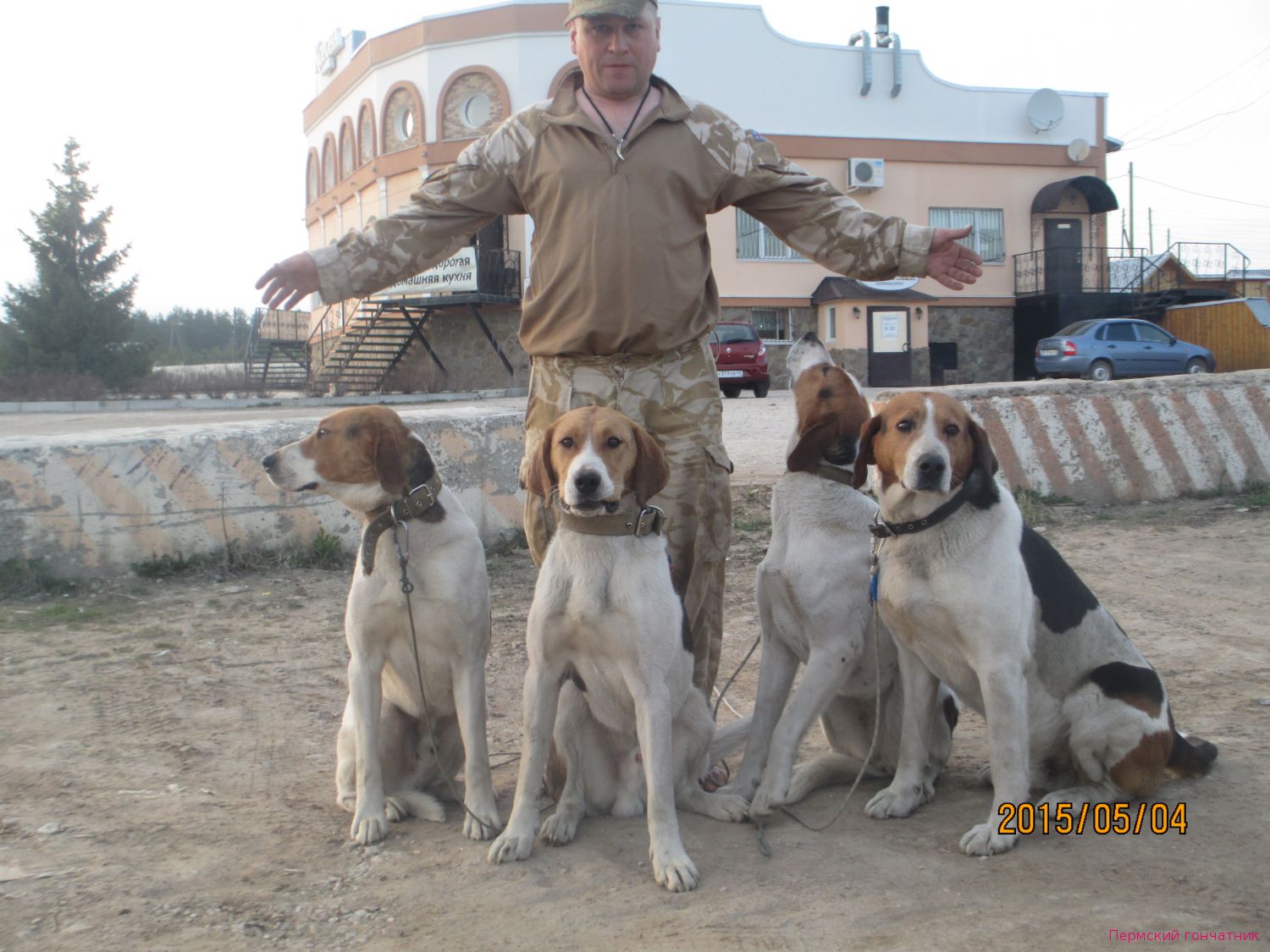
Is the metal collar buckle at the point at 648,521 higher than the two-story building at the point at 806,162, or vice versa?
the two-story building at the point at 806,162

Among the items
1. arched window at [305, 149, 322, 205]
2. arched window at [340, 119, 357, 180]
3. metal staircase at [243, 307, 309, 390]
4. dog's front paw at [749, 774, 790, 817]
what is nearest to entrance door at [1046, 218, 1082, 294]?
arched window at [340, 119, 357, 180]

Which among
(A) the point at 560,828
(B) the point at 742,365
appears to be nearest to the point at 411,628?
(A) the point at 560,828

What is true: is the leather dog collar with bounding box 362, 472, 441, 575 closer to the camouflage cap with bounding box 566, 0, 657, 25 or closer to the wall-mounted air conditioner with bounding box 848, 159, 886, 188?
the camouflage cap with bounding box 566, 0, 657, 25

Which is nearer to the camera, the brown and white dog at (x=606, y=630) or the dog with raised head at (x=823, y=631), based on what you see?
the brown and white dog at (x=606, y=630)

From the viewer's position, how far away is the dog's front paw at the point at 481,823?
10.6 ft

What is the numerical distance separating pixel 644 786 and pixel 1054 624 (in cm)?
145

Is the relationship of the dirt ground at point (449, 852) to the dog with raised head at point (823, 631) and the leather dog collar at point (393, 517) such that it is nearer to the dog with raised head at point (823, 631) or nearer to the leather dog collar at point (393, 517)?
the dog with raised head at point (823, 631)

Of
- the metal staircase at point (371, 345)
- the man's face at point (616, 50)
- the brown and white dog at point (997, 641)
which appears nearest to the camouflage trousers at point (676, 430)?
the brown and white dog at point (997, 641)

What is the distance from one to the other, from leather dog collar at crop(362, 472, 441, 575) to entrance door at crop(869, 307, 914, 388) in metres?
26.2

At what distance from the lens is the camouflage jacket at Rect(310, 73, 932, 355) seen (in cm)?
356

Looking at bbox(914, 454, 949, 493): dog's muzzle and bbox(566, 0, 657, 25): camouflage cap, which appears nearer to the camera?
bbox(914, 454, 949, 493): dog's muzzle

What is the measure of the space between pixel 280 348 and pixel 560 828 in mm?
33230

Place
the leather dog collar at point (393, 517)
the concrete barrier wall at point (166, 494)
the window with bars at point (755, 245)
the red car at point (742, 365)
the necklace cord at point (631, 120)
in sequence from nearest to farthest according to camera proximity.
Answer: the leather dog collar at point (393, 517), the necklace cord at point (631, 120), the concrete barrier wall at point (166, 494), the red car at point (742, 365), the window with bars at point (755, 245)

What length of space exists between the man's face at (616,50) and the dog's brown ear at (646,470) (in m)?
1.27
